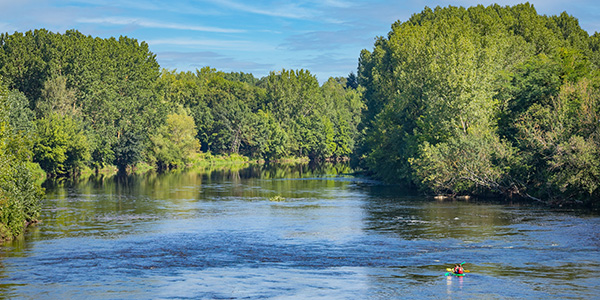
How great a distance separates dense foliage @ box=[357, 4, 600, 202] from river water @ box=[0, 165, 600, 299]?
371 cm

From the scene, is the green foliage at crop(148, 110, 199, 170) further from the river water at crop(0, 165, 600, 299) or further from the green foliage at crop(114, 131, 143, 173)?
the river water at crop(0, 165, 600, 299)

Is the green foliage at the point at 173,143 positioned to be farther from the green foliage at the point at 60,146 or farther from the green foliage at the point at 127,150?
the green foliage at the point at 60,146

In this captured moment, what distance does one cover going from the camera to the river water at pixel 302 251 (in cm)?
3002

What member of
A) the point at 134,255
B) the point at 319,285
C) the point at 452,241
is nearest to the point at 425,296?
the point at 319,285

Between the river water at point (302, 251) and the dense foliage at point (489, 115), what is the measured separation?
3.71 metres

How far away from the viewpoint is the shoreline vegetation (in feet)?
191

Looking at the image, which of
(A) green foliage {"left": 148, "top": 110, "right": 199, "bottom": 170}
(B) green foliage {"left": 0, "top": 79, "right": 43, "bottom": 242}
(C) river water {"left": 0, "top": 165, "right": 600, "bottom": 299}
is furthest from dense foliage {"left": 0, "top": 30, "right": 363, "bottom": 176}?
(B) green foliage {"left": 0, "top": 79, "right": 43, "bottom": 242}

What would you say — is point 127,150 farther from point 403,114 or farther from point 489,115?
point 489,115

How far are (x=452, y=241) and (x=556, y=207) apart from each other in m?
19.9

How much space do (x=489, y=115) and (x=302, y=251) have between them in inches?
1738

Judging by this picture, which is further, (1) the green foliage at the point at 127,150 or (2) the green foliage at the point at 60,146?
(1) the green foliage at the point at 127,150

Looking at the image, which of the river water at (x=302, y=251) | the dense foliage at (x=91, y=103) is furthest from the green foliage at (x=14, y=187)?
the dense foliage at (x=91, y=103)

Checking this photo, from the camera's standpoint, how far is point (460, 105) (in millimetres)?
76562

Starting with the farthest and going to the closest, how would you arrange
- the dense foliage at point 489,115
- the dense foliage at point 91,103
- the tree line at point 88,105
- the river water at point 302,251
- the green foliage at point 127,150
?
the green foliage at point 127,150, the dense foliage at point 91,103, the tree line at point 88,105, the dense foliage at point 489,115, the river water at point 302,251
